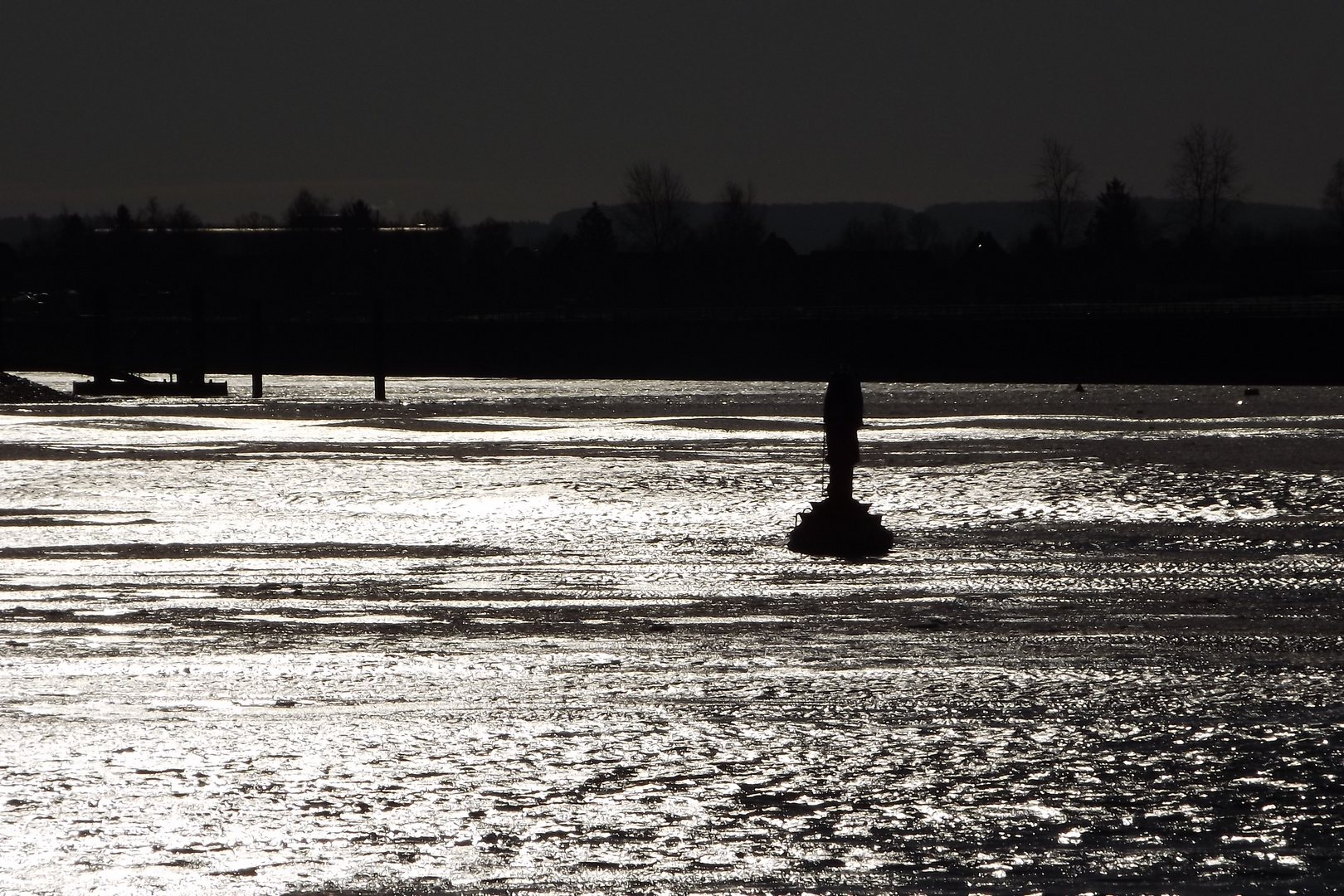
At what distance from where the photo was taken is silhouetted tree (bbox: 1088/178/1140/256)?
527 ft

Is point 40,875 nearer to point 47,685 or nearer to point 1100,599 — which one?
point 47,685

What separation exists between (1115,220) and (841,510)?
15683 centimetres

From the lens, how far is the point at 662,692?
28.6 ft

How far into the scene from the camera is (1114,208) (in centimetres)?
16688

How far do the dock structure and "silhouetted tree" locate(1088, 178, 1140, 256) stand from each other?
143501 mm

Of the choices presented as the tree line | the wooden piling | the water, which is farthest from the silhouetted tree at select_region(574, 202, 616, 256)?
the water

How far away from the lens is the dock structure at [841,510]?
1450cm

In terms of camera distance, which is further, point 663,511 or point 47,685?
point 663,511

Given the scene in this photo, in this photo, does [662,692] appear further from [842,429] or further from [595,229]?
[595,229]

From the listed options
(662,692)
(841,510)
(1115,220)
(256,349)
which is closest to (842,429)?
(841,510)

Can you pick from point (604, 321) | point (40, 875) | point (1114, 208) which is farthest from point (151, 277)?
point (40, 875)

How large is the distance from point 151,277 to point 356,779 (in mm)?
178382

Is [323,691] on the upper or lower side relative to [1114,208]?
lower

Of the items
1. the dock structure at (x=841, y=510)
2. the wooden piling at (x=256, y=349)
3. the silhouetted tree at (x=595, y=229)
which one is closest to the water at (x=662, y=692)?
the dock structure at (x=841, y=510)
